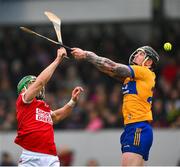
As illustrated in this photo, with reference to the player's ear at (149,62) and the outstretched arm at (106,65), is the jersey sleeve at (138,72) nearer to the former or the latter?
the outstretched arm at (106,65)

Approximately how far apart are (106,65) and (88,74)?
23.2 ft

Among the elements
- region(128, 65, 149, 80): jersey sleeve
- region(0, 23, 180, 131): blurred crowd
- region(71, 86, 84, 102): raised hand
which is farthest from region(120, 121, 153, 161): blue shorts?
region(0, 23, 180, 131): blurred crowd

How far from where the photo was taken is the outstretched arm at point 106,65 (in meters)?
10.9

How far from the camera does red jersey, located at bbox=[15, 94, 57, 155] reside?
10859 millimetres

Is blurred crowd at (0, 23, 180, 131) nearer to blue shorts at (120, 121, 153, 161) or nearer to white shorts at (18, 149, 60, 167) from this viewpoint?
blue shorts at (120, 121, 153, 161)

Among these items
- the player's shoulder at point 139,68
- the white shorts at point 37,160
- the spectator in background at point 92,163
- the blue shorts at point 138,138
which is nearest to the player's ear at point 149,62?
the player's shoulder at point 139,68

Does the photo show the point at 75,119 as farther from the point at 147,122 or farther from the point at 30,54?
the point at 147,122

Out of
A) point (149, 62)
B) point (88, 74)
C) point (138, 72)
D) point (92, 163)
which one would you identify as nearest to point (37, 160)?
point (138, 72)

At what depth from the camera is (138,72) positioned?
10.9 m

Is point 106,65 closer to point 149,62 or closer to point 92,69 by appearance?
point 149,62

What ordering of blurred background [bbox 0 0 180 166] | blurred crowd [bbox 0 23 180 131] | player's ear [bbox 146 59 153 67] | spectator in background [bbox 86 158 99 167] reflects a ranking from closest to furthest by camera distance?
player's ear [bbox 146 59 153 67], spectator in background [bbox 86 158 99 167], blurred background [bbox 0 0 180 166], blurred crowd [bbox 0 23 180 131]

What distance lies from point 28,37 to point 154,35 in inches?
105

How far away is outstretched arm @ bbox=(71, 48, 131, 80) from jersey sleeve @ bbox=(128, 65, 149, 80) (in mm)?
56

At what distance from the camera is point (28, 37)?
63.0 feet
